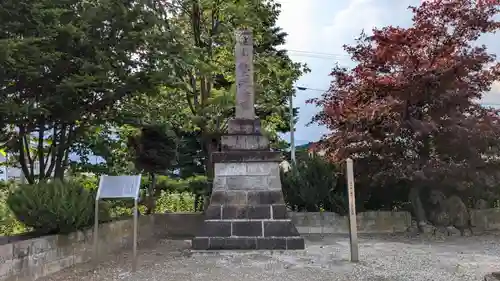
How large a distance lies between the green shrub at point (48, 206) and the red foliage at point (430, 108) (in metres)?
5.47

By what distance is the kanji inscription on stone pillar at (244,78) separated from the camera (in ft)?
26.5

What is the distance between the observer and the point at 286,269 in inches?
223

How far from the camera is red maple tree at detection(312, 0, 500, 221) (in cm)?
856

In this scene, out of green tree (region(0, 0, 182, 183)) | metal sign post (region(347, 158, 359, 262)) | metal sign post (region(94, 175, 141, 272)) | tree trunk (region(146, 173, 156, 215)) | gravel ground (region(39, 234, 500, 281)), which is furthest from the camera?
tree trunk (region(146, 173, 156, 215))

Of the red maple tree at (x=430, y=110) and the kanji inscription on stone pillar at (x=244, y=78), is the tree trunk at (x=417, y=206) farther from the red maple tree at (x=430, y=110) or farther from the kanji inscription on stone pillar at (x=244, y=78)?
the kanji inscription on stone pillar at (x=244, y=78)

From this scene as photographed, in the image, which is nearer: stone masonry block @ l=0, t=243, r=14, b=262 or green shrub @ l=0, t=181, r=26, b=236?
stone masonry block @ l=0, t=243, r=14, b=262

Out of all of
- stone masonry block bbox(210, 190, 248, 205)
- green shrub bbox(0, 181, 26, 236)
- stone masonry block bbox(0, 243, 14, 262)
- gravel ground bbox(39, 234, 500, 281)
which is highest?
stone masonry block bbox(210, 190, 248, 205)

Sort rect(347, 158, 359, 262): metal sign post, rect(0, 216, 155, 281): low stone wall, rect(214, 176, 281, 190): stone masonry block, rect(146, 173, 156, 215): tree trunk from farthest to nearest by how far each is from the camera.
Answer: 1. rect(146, 173, 156, 215): tree trunk
2. rect(214, 176, 281, 190): stone masonry block
3. rect(347, 158, 359, 262): metal sign post
4. rect(0, 216, 155, 281): low stone wall

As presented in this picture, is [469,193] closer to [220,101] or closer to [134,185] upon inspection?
[220,101]

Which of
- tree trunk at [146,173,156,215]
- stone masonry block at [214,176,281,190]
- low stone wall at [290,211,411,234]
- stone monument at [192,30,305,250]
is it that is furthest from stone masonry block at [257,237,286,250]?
tree trunk at [146,173,156,215]

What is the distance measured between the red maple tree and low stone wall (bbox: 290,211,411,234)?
107 centimetres

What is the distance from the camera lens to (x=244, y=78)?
816 centimetres

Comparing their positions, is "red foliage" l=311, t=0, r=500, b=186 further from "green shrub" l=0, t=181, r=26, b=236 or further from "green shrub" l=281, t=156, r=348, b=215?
"green shrub" l=0, t=181, r=26, b=236

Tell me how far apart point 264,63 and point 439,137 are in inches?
160
